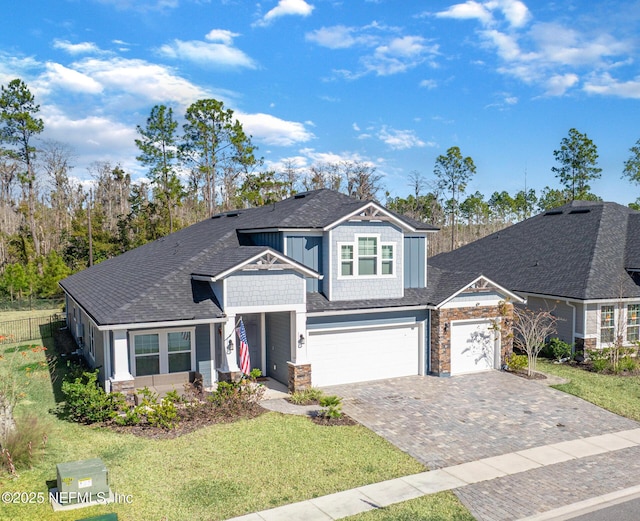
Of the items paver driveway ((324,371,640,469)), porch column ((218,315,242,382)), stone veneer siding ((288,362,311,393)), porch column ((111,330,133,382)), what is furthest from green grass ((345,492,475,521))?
porch column ((111,330,133,382))

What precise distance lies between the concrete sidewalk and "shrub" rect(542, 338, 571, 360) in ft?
25.9

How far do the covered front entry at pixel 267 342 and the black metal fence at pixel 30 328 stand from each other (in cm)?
1372

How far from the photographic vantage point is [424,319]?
19281mm

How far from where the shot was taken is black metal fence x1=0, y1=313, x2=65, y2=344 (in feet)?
87.9

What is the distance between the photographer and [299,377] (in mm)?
16672

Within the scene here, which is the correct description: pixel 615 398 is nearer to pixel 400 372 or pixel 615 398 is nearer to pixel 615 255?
pixel 400 372

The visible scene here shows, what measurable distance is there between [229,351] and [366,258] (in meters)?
5.86

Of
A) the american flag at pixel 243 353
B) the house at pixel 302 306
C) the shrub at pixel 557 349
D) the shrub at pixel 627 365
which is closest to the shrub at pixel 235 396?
the american flag at pixel 243 353

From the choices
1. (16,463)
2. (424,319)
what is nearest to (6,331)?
(16,463)

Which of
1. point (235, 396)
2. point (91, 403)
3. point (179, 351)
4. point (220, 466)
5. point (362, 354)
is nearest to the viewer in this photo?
point (220, 466)

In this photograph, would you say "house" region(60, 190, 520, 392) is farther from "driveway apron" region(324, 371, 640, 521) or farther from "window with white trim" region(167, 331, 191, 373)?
"driveway apron" region(324, 371, 640, 521)

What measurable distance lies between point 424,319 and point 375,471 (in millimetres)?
8905

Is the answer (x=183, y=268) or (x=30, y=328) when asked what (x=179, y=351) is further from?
(x=30, y=328)

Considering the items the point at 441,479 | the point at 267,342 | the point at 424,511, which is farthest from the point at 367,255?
the point at 424,511
